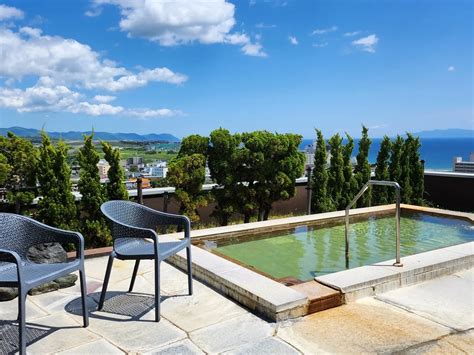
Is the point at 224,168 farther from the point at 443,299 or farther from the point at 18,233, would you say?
the point at 18,233

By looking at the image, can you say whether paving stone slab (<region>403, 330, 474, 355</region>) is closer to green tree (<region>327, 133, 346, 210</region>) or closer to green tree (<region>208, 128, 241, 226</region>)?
green tree (<region>208, 128, 241, 226</region>)

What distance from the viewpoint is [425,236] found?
605 centimetres

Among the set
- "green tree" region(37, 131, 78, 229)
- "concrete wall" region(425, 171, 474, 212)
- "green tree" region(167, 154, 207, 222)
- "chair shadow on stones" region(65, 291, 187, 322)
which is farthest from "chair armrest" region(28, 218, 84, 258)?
Result: "concrete wall" region(425, 171, 474, 212)

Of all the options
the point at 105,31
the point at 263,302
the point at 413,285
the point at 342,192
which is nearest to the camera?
the point at 263,302

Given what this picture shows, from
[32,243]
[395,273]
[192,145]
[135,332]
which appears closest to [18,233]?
[32,243]

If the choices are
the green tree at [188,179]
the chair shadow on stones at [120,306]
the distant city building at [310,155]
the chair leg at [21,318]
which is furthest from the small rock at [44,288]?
the distant city building at [310,155]

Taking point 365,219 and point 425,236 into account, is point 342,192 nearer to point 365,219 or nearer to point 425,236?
point 365,219

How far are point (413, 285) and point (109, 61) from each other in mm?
10228

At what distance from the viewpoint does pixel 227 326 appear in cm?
277

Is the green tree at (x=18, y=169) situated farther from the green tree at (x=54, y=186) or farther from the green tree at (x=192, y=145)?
the green tree at (x=192, y=145)

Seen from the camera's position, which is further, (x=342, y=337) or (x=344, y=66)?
(x=344, y=66)

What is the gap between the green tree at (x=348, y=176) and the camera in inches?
327

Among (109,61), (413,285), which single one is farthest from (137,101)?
(413,285)

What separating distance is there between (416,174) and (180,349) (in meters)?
8.25
